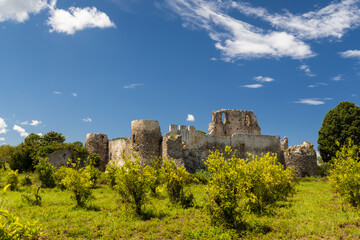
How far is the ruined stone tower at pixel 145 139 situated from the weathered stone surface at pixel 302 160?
A: 45.5 feet

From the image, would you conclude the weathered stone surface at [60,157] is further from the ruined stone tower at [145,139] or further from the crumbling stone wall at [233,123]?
the crumbling stone wall at [233,123]

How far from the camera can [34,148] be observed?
35.0 m

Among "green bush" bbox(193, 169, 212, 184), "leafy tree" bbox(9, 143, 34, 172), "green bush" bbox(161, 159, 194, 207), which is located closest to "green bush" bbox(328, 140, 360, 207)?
"green bush" bbox(161, 159, 194, 207)

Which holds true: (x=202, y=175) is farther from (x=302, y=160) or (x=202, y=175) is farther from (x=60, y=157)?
(x=60, y=157)

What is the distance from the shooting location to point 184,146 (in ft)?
88.1

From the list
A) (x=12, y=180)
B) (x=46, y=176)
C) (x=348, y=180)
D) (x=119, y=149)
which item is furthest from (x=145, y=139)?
(x=348, y=180)

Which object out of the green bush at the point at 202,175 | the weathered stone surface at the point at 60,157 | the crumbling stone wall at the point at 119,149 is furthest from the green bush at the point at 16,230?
the weathered stone surface at the point at 60,157

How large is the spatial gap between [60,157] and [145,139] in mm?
10992

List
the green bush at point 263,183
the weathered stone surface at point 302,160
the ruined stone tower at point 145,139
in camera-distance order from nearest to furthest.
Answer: the green bush at point 263,183 < the ruined stone tower at point 145,139 < the weathered stone surface at point 302,160

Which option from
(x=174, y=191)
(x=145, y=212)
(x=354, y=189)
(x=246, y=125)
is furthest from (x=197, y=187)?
(x=246, y=125)

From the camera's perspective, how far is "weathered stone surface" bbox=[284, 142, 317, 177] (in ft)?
99.4

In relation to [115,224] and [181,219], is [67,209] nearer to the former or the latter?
[115,224]

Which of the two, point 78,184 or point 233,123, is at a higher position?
point 233,123

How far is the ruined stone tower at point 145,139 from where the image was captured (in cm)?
2541
